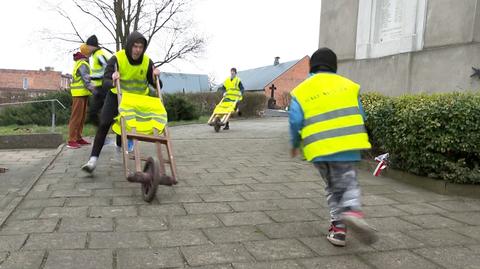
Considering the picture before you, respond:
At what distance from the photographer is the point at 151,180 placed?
14.9ft

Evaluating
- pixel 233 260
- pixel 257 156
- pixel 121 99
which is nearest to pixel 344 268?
pixel 233 260

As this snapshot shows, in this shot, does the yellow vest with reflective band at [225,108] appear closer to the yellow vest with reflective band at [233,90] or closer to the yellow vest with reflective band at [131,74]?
the yellow vest with reflective band at [233,90]

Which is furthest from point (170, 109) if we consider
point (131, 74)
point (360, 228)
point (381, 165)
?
point (360, 228)

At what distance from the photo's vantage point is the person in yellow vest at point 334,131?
3529mm

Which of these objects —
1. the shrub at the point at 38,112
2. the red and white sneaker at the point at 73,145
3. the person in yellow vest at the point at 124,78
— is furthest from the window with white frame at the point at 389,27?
the shrub at the point at 38,112

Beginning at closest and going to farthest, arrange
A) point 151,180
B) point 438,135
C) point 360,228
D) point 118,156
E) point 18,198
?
point 360,228, point 151,180, point 18,198, point 438,135, point 118,156

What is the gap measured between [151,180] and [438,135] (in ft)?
10.7

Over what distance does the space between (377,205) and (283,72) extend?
196ft

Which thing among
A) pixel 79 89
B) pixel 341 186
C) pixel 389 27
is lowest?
pixel 341 186

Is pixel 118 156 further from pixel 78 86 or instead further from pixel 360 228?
pixel 360 228

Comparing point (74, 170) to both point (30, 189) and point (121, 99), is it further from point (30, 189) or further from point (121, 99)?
point (121, 99)

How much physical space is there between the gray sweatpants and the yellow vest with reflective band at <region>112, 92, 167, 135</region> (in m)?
2.34

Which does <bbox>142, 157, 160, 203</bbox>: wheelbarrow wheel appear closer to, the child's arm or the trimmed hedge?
the child's arm

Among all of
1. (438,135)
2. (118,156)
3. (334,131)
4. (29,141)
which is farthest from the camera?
(29,141)
